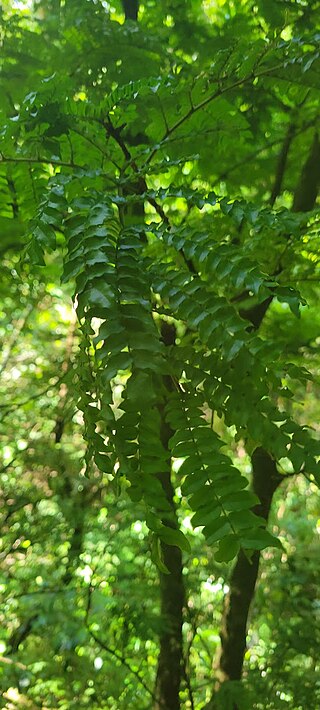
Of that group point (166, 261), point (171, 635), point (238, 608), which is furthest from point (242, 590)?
point (166, 261)

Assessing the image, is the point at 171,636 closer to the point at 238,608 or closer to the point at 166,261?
the point at 238,608

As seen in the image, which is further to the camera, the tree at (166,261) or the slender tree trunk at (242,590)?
the slender tree trunk at (242,590)

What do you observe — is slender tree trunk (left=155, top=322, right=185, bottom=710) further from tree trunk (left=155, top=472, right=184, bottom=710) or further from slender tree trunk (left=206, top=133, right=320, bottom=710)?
slender tree trunk (left=206, top=133, right=320, bottom=710)

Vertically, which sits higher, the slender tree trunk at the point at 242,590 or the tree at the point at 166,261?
the tree at the point at 166,261

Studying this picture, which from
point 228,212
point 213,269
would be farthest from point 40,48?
point 213,269

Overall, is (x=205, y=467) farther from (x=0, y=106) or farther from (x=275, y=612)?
(x=275, y=612)

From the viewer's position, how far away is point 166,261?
1271mm

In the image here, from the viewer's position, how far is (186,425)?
0.70 metres

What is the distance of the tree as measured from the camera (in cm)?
62

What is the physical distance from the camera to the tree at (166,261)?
0.62 m

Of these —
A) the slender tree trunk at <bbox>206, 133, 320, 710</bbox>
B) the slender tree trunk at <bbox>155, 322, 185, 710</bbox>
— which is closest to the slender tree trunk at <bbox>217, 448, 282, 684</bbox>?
the slender tree trunk at <bbox>206, 133, 320, 710</bbox>

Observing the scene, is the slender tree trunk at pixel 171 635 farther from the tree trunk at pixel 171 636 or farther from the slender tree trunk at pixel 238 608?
the slender tree trunk at pixel 238 608

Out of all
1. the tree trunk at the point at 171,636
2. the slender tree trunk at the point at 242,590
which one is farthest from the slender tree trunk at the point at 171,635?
the slender tree trunk at the point at 242,590

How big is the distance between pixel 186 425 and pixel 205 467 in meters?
0.07
